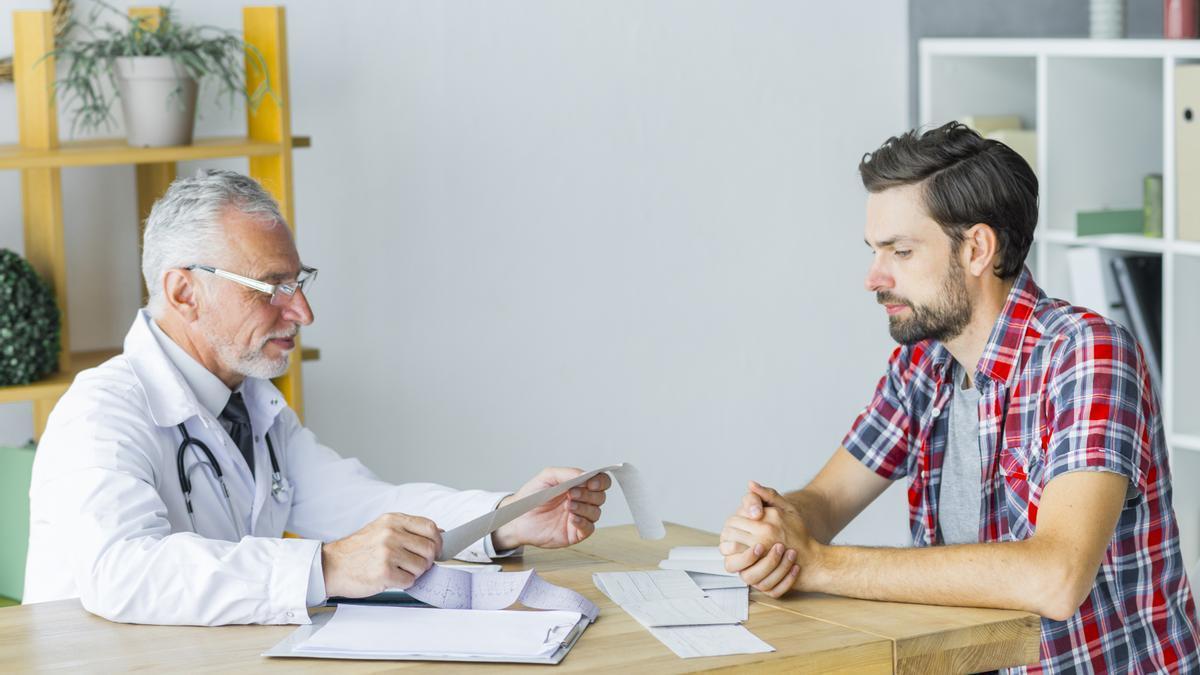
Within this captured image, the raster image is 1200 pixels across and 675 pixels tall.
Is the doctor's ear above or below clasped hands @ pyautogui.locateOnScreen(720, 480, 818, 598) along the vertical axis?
above

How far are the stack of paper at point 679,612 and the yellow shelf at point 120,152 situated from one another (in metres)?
1.33

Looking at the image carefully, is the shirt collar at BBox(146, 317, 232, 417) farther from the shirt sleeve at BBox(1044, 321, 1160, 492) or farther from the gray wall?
the gray wall

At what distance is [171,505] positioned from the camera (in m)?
2.13

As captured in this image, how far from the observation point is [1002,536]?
83.7 inches

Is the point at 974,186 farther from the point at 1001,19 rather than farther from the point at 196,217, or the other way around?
the point at 1001,19

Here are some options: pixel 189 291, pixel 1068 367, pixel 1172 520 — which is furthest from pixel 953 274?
pixel 189 291

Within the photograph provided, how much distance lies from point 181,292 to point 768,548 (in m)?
0.95

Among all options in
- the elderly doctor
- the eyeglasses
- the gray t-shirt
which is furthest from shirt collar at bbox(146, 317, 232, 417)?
the gray t-shirt

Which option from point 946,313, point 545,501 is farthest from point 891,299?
point 545,501

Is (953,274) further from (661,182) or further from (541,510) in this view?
(661,182)

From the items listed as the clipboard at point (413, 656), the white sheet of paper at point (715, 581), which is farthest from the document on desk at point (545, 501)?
the clipboard at point (413, 656)

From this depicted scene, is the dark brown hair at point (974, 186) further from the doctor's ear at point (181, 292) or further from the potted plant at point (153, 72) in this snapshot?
the potted plant at point (153, 72)

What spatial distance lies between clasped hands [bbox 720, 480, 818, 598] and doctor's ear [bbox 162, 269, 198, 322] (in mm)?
854

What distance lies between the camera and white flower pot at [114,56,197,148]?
9.54ft
